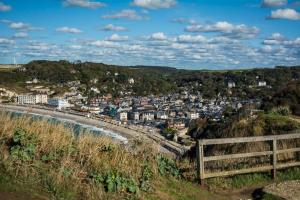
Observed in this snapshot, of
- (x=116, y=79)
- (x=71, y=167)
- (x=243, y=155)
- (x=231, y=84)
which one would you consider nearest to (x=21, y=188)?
(x=71, y=167)

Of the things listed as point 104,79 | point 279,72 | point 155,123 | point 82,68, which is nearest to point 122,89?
point 104,79

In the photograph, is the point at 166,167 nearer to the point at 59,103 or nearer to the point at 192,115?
the point at 192,115

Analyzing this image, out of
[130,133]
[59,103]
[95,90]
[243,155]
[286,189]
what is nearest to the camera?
[286,189]

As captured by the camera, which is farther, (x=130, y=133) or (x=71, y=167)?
(x=130, y=133)

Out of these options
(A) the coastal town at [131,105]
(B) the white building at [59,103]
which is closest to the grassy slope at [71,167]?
(A) the coastal town at [131,105]

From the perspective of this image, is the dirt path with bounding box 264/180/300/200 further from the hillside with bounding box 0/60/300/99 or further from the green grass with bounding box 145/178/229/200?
the hillside with bounding box 0/60/300/99

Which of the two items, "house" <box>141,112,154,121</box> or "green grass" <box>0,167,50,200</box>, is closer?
"green grass" <box>0,167,50,200</box>

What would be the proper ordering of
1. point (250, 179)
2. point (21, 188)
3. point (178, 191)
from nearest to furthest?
point (21, 188) → point (178, 191) → point (250, 179)

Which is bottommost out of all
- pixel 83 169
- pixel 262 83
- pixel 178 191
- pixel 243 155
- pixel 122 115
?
pixel 122 115

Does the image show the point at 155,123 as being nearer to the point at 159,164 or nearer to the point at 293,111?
the point at 293,111

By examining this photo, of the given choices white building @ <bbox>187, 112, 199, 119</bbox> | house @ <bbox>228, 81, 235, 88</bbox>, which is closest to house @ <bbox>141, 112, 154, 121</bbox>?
white building @ <bbox>187, 112, 199, 119</bbox>

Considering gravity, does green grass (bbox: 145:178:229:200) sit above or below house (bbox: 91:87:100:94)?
above
